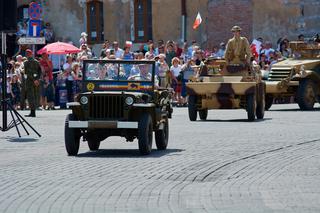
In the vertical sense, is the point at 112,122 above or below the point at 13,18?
below

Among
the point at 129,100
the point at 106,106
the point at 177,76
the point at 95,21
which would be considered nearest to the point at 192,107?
the point at 177,76

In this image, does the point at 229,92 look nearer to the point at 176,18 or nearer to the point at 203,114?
the point at 203,114

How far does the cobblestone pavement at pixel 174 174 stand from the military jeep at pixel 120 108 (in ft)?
1.00

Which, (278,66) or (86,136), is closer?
(86,136)

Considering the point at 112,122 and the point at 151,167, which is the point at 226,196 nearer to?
the point at 151,167

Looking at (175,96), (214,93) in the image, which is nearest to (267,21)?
(175,96)

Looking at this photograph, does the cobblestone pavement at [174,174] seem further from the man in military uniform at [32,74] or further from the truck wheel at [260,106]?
the man in military uniform at [32,74]

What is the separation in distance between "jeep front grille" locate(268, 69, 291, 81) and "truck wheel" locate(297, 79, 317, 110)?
501 millimetres

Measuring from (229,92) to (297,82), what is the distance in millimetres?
6023

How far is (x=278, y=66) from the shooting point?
34719 mm

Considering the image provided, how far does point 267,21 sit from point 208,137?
24989mm

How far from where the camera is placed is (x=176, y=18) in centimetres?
4872

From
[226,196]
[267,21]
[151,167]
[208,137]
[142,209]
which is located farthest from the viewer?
[267,21]

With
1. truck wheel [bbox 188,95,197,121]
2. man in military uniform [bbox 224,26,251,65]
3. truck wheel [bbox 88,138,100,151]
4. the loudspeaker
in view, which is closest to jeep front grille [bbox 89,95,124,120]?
truck wheel [bbox 88,138,100,151]
